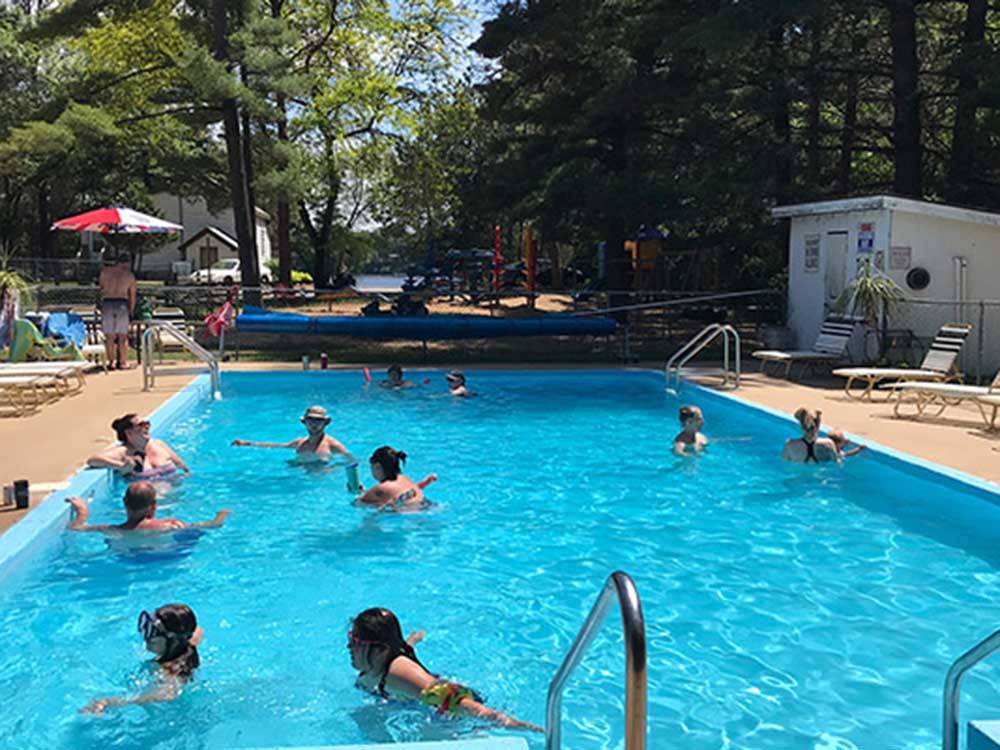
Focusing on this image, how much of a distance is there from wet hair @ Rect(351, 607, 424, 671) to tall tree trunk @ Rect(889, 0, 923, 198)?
17288 millimetres

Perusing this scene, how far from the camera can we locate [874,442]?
10.1m

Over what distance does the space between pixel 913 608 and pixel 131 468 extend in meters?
6.67

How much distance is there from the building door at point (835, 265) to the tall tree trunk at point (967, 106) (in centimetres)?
367

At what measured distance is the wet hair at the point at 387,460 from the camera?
7777 mm

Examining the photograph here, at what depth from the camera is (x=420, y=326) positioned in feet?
63.6

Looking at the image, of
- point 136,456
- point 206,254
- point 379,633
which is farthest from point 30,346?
point 206,254

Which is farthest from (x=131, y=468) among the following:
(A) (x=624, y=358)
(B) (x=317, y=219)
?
(B) (x=317, y=219)

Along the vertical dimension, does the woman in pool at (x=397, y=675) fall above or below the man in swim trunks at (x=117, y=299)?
below

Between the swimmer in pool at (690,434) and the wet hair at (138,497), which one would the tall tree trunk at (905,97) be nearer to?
the swimmer in pool at (690,434)

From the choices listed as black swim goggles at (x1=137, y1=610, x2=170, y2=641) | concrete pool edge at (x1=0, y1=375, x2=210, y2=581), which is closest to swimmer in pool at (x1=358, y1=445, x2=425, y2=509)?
concrete pool edge at (x1=0, y1=375, x2=210, y2=581)

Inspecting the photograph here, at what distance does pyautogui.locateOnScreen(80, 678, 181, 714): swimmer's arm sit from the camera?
15.5 ft

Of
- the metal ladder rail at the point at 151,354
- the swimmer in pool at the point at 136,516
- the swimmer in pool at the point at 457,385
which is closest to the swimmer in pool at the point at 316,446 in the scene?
the swimmer in pool at the point at 136,516

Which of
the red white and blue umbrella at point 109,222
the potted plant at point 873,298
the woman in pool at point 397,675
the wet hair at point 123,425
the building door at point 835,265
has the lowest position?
the woman in pool at point 397,675

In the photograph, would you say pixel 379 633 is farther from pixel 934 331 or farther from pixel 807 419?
pixel 934 331
